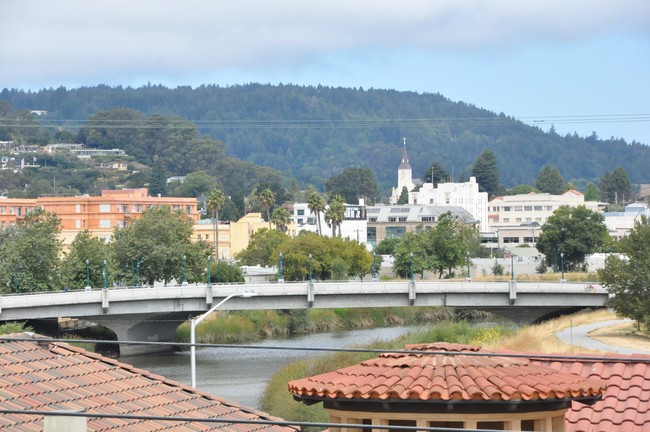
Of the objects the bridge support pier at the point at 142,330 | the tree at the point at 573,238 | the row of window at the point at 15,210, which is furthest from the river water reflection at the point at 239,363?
the row of window at the point at 15,210

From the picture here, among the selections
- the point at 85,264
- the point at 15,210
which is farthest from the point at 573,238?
the point at 15,210

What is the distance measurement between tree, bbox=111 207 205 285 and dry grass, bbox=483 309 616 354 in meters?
32.0

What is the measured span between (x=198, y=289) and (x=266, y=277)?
4121 centimetres

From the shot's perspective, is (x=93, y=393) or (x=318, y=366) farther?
(x=318, y=366)

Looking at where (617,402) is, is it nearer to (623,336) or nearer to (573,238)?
(623,336)

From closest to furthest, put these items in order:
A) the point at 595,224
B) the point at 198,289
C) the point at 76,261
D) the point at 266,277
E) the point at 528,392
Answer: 1. the point at 528,392
2. the point at 198,289
3. the point at 76,261
4. the point at 266,277
5. the point at 595,224

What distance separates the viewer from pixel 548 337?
7069 cm

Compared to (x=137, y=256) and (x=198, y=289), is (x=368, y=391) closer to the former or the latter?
(x=198, y=289)

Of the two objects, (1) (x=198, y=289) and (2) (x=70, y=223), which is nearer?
(1) (x=198, y=289)

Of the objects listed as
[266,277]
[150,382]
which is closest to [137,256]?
[266,277]

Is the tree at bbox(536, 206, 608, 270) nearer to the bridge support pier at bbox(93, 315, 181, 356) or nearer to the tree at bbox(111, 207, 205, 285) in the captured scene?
the tree at bbox(111, 207, 205, 285)

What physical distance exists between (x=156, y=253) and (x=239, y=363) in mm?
31068

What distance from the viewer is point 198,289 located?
8612 cm

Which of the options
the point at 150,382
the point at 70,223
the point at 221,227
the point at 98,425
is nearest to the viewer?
the point at 98,425
